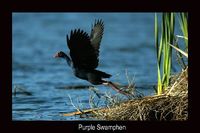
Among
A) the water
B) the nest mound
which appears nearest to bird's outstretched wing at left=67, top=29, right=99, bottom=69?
the water

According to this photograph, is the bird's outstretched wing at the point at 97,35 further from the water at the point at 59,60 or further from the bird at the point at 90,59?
the water at the point at 59,60

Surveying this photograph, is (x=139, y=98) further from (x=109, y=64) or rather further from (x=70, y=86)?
(x=109, y=64)

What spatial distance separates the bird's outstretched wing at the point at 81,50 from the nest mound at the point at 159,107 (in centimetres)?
71

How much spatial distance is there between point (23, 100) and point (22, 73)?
3.21 metres

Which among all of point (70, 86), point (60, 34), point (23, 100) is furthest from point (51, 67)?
point (60, 34)

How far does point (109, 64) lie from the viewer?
15.2 meters

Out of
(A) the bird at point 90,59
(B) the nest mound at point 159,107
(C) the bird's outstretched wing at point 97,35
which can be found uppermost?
(C) the bird's outstretched wing at point 97,35

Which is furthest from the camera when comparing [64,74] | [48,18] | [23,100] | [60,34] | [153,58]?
[48,18]

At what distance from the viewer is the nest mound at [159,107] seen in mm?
8812

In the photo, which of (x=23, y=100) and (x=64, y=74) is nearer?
(x=23, y=100)

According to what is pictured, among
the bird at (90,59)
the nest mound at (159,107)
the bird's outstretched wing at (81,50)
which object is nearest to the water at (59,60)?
the bird at (90,59)
